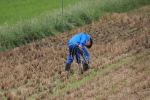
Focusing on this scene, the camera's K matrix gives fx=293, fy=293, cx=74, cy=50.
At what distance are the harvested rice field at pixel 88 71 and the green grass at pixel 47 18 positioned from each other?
69 centimetres

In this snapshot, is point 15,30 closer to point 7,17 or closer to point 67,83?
point 7,17

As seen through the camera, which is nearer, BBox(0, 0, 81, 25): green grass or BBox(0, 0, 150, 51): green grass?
BBox(0, 0, 150, 51): green grass

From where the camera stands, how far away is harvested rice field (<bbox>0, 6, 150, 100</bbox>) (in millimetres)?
5629

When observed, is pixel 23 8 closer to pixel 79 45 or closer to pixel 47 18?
pixel 47 18

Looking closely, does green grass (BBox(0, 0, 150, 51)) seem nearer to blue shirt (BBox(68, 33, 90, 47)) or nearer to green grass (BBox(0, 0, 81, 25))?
green grass (BBox(0, 0, 81, 25))

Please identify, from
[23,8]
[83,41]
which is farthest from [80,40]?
[23,8]

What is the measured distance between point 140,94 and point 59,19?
8.05m

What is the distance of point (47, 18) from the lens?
41.5 feet

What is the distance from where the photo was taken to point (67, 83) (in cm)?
655

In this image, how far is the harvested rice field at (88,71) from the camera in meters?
5.63

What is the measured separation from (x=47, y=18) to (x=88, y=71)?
6.10 metres

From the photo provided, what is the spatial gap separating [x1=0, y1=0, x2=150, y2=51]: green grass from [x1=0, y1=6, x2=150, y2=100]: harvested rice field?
2.27 feet

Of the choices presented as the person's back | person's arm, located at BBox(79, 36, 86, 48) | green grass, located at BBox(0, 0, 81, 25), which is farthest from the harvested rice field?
green grass, located at BBox(0, 0, 81, 25)

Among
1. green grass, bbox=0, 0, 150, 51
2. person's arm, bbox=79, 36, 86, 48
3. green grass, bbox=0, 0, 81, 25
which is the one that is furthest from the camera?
green grass, bbox=0, 0, 81, 25
